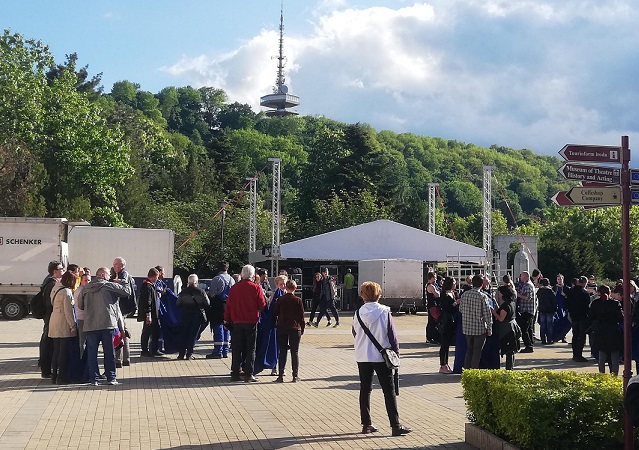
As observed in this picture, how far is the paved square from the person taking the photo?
9688 millimetres

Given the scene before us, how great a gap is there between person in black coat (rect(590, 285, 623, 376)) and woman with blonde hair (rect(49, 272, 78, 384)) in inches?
316

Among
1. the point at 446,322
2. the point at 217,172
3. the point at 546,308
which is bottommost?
the point at 446,322

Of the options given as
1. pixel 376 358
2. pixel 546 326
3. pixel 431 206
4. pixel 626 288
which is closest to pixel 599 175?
pixel 626 288

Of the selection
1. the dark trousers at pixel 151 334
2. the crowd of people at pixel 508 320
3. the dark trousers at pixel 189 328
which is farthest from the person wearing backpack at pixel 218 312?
the crowd of people at pixel 508 320

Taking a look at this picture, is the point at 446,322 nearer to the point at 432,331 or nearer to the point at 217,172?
the point at 432,331

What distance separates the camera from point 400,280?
1602 inches

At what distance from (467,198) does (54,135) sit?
82.2m

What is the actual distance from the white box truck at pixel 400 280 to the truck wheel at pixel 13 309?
14.4 metres

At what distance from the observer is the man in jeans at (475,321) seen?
14352 mm

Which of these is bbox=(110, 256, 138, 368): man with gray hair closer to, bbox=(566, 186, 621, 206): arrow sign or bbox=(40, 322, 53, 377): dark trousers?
bbox=(40, 322, 53, 377): dark trousers

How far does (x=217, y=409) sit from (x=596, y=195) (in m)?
5.58

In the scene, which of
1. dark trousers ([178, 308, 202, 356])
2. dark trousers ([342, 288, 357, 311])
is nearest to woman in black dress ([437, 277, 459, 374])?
dark trousers ([178, 308, 202, 356])

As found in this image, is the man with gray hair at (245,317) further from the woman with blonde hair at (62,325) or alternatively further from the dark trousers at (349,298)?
the dark trousers at (349,298)

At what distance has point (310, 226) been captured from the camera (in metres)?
70.6
